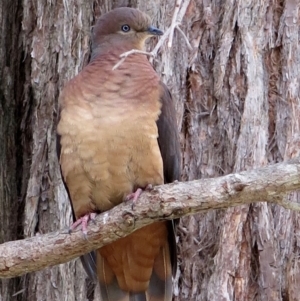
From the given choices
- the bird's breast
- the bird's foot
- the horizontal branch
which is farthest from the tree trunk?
the horizontal branch

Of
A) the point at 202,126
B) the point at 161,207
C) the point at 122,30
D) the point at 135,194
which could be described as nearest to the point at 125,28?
the point at 122,30

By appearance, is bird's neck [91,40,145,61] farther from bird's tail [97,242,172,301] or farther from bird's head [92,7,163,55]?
bird's tail [97,242,172,301]

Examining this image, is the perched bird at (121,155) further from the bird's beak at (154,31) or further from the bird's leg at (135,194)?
the bird's beak at (154,31)

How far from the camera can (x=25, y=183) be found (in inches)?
Answer: 159

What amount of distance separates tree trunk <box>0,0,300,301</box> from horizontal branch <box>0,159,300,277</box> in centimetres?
78

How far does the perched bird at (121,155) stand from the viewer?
3262 mm

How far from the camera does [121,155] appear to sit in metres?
3.25

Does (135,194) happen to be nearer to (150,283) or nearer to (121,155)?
(121,155)

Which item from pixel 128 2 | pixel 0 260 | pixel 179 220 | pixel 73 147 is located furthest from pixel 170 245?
pixel 128 2

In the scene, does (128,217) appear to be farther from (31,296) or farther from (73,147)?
(31,296)

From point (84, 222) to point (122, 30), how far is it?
1053 mm

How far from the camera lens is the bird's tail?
351cm

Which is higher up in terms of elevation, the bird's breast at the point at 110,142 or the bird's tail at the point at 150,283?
the bird's breast at the point at 110,142

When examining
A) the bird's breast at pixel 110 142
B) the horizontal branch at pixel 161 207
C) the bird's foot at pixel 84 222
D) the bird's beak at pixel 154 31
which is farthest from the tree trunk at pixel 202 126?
the horizontal branch at pixel 161 207
